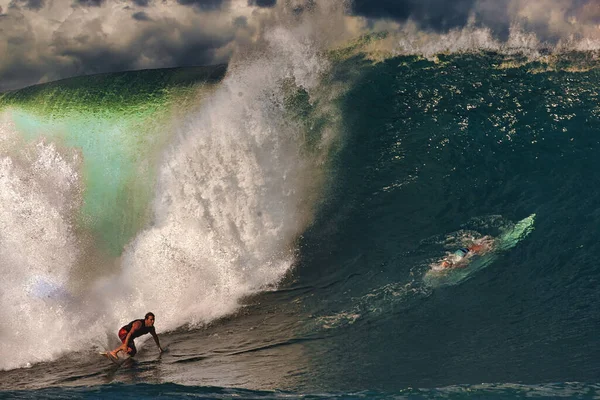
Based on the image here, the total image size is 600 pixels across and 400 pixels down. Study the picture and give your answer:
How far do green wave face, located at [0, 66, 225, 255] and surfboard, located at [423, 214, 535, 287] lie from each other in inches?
252

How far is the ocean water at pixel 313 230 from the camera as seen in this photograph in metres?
7.61

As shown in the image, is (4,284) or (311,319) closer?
(311,319)

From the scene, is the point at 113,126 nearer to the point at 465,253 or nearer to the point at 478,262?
the point at 465,253

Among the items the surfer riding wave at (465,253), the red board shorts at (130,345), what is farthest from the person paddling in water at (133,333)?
the surfer riding wave at (465,253)

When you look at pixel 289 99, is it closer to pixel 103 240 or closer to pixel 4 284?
pixel 103 240

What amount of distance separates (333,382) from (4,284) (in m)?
7.27

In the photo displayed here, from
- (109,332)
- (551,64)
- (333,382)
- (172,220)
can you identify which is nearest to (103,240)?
(172,220)

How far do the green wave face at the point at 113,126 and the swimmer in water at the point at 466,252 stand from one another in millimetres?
6497

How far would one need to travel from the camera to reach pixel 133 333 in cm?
886

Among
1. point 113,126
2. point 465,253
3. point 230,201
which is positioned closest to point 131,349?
point 230,201

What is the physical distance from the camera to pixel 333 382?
685 centimetres

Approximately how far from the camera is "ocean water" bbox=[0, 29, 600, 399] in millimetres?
7613

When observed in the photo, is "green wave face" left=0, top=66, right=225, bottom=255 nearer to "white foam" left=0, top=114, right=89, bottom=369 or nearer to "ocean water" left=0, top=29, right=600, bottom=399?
"ocean water" left=0, top=29, right=600, bottom=399

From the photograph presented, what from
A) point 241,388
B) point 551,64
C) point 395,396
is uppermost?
point 551,64
